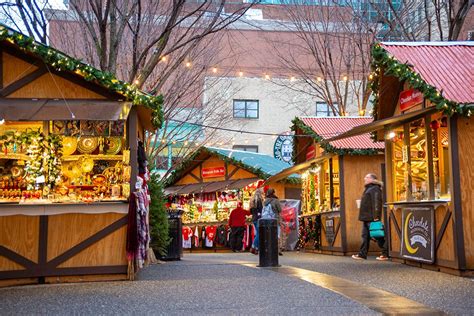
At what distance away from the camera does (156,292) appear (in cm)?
973

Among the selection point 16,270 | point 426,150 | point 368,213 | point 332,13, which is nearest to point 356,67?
point 332,13

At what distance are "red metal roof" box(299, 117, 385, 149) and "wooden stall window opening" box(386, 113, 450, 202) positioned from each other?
362 cm

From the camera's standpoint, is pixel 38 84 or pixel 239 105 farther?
pixel 239 105

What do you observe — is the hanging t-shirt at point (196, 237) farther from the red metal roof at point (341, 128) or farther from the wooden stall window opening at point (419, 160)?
the wooden stall window opening at point (419, 160)

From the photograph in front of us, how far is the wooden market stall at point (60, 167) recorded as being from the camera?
11.5m

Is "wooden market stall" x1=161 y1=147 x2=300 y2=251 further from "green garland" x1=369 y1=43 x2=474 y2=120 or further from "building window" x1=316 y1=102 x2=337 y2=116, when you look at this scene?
"green garland" x1=369 y1=43 x2=474 y2=120

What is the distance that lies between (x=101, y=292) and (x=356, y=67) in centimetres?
2191

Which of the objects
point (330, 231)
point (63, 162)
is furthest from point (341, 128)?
point (63, 162)

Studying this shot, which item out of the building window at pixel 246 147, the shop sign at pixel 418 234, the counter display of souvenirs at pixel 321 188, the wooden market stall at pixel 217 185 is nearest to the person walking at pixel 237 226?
the counter display of souvenirs at pixel 321 188

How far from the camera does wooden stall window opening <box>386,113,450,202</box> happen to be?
506 inches

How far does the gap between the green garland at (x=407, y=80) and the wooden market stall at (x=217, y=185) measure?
41.5 feet

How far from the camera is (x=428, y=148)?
13062 millimetres

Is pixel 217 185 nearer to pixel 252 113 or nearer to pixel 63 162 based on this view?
pixel 252 113

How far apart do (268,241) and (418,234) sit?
2968 mm
